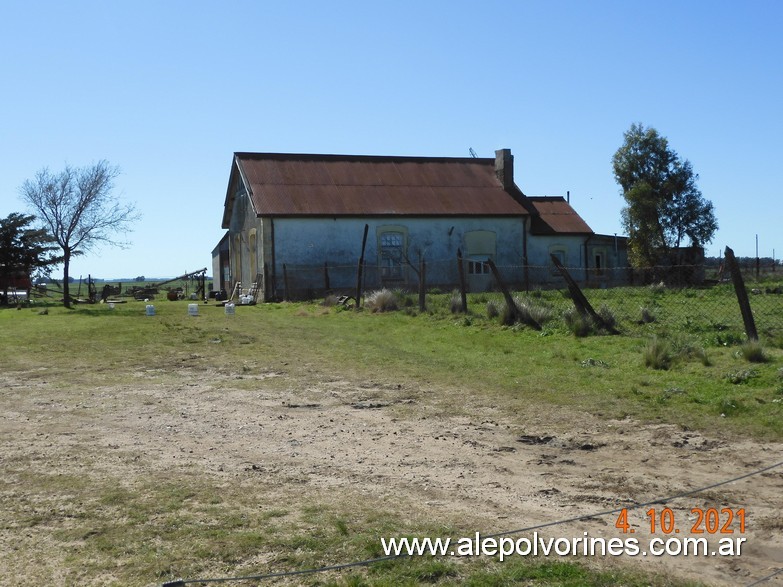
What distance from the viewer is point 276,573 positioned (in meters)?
4.40

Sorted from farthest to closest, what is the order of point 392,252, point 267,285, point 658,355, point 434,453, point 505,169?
point 505,169, point 392,252, point 267,285, point 658,355, point 434,453

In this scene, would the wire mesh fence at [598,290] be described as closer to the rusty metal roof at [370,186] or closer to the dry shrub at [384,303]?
the dry shrub at [384,303]

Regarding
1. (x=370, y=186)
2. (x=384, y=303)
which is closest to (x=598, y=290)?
(x=384, y=303)

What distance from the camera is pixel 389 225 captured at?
110ft

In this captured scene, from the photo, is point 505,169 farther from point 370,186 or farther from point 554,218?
point 370,186

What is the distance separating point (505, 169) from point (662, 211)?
917 centimetres

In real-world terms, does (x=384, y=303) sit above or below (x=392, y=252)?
below

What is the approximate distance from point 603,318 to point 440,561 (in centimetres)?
1032

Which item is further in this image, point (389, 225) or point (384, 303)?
point (389, 225)

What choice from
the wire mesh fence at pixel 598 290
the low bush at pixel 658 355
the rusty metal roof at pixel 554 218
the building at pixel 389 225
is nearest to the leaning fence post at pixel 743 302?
the wire mesh fence at pixel 598 290

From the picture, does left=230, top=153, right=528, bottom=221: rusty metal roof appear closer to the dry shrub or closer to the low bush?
the dry shrub

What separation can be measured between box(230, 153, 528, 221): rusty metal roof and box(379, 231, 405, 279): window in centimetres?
98

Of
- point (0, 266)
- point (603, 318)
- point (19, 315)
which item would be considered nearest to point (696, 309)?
point (603, 318)

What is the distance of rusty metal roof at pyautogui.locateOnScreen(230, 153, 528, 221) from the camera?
32944 mm
